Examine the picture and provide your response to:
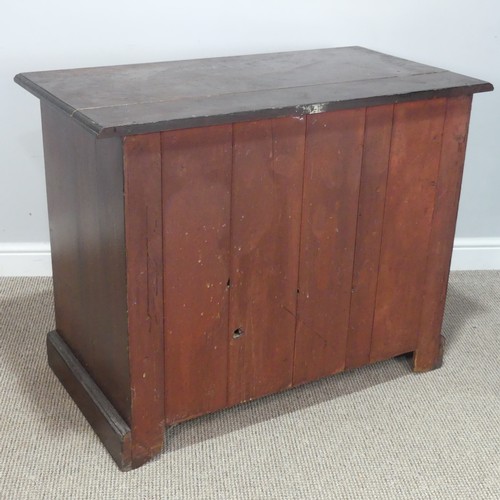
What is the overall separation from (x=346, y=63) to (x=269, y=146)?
0.49m

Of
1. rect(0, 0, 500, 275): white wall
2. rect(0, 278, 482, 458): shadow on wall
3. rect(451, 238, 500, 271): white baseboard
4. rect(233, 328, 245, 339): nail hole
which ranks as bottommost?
rect(0, 278, 482, 458): shadow on wall

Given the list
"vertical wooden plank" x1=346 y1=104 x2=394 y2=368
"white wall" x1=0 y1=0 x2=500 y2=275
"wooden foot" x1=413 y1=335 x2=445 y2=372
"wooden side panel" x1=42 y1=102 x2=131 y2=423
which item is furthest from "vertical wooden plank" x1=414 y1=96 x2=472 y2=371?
"wooden side panel" x1=42 y1=102 x2=131 y2=423

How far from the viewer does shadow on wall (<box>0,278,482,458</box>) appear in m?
1.99

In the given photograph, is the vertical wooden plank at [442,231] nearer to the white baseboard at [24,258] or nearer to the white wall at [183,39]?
the white wall at [183,39]

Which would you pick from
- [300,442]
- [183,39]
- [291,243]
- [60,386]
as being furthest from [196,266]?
[183,39]

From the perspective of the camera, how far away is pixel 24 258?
2.66m

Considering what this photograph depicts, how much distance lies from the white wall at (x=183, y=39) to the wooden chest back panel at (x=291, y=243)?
65 centimetres

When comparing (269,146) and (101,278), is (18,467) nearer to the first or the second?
(101,278)

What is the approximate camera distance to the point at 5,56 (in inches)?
93.7

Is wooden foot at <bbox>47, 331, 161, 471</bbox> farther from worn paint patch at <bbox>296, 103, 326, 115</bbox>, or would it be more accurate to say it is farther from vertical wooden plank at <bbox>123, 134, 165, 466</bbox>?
worn paint patch at <bbox>296, 103, 326, 115</bbox>

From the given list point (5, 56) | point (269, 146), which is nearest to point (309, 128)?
point (269, 146)

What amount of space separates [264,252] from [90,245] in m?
0.36

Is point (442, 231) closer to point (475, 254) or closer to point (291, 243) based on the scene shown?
point (291, 243)

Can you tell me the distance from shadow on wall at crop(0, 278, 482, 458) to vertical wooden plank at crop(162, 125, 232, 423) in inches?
3.5
